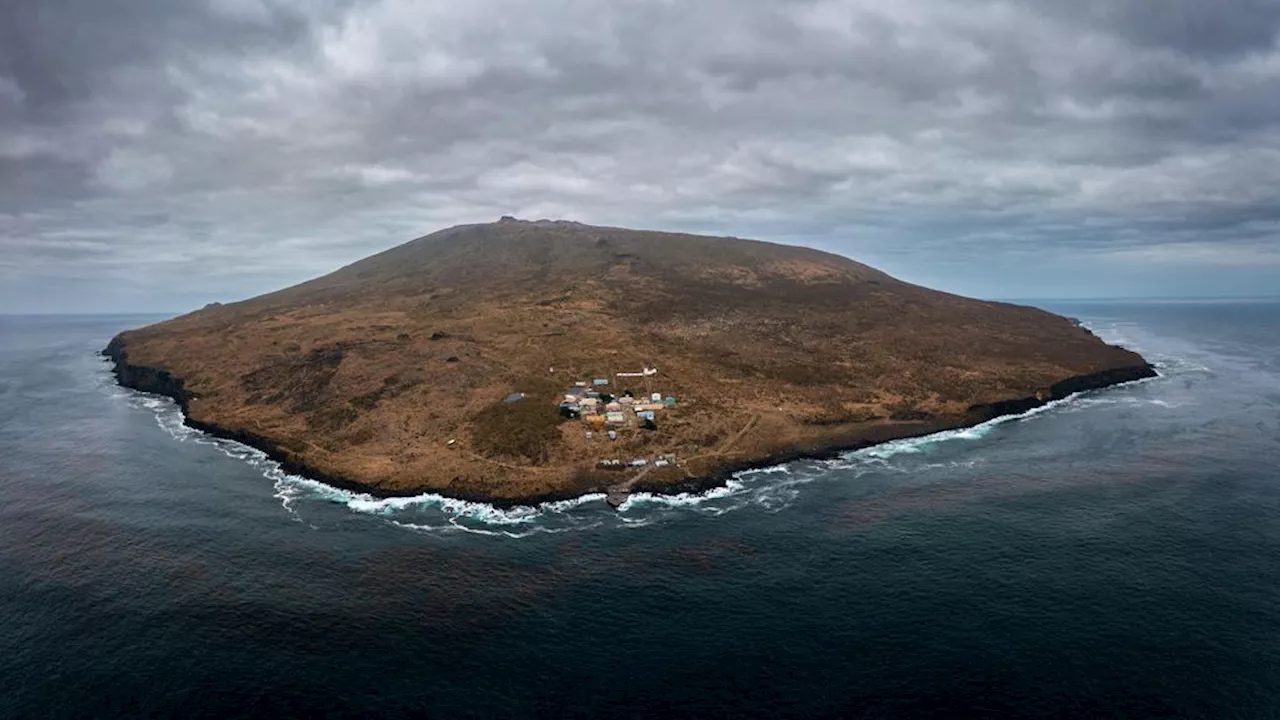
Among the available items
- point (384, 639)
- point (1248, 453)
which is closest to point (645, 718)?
point (384, 639)

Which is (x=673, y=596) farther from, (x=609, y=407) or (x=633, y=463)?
(x=609, y=407)

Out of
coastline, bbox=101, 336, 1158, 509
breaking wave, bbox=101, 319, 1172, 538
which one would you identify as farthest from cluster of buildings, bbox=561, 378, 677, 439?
breaking wave, bbox=101, 319, 1172, 538

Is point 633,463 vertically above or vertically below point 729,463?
above

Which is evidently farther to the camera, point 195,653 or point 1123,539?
point 1123,539

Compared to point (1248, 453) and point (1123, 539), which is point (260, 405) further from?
point (1248, 453)

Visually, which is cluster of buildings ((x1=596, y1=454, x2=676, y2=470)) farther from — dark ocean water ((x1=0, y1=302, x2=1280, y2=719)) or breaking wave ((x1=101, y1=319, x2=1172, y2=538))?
dark ocean water ((x1=0, y1=302, x2=1280, y2=719))

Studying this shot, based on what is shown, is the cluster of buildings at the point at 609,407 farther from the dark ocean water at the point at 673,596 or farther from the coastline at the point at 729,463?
the dark ocean water at the point at 673,596

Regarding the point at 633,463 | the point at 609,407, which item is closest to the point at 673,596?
the point at 633,463

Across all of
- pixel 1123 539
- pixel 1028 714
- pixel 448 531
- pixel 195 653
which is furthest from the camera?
pixel 448 531
